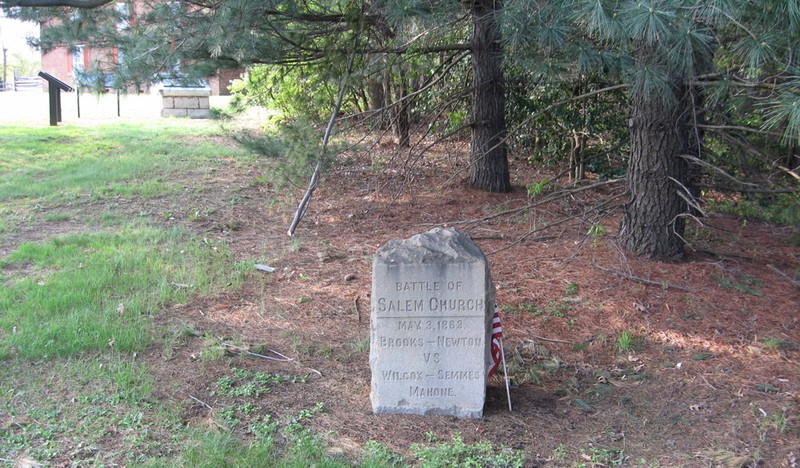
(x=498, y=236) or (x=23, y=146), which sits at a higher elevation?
(x=23, y=146)

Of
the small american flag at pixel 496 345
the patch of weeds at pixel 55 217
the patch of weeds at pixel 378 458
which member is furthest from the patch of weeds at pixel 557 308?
the patch of weeds at pixel 55 217

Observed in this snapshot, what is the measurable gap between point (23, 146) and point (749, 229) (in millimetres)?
11631

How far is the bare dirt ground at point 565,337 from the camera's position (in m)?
4.09

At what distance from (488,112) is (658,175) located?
311 cm

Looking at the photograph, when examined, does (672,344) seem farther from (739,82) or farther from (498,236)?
(498,236)

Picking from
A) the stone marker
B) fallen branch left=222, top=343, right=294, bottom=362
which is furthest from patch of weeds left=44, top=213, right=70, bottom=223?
the stone marker

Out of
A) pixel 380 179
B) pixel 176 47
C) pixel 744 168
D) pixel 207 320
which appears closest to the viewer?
pixel 207 320

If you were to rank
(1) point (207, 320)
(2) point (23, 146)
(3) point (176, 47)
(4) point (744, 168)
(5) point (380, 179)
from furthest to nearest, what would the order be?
(2) point (23, 146) < (5) point (380, 179) < (4) point (744, 168) < (3) point (176, 47) < (1) point (207, 320)

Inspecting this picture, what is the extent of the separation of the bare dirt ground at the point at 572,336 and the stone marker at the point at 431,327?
141 mm

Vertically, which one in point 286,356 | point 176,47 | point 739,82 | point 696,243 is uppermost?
point 176,47

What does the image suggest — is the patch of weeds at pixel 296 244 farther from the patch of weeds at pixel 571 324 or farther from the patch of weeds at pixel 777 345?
the patch of weeds at pixel 777 345

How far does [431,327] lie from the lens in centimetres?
423

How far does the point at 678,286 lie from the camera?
5.93 m

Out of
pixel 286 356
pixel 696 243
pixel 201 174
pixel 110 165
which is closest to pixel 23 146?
pixel 110 165
